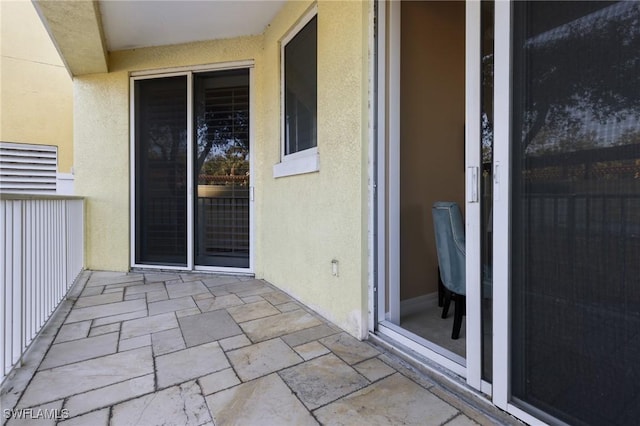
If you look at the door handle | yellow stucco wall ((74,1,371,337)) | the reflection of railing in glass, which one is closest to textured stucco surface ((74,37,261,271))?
yellow stucco wall ((74,1,371,337))

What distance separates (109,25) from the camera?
315 cm

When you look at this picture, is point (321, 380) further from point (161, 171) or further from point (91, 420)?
point (161, 171)

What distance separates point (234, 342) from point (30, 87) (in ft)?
17.1

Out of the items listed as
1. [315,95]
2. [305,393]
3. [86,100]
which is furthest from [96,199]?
[305,393]

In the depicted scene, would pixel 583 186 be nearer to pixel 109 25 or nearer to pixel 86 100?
pixel 109 25

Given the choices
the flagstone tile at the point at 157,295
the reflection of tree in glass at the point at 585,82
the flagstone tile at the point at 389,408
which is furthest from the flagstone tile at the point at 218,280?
the reflection of tree in glass at the point at 585,82

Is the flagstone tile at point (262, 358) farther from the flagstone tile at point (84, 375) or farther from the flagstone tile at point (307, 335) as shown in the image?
the flagstone tile at point (84, 375)

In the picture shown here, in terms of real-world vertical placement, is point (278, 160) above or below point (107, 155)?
below

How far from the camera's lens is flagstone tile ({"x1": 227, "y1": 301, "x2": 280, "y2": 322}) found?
2.38m

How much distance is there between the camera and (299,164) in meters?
2.63

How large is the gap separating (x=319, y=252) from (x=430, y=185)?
1.02m

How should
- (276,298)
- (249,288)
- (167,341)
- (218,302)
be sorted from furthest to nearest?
(249,288)
(276,298)
(218,302)
(167,341)

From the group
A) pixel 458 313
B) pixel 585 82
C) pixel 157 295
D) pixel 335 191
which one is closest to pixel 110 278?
pixel 157 295

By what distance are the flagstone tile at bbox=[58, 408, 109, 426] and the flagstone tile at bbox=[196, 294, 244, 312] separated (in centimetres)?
124
